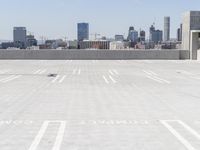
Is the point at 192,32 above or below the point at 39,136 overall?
above

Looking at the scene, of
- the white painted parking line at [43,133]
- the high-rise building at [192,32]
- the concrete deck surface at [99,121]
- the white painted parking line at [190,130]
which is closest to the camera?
the white painted parking line at [43,133]

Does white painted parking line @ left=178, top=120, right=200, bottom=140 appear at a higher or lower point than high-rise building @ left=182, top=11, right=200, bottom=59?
lower

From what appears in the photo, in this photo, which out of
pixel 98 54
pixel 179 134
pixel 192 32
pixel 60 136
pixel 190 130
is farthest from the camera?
pixel 192 32

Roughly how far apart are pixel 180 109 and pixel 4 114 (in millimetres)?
5497

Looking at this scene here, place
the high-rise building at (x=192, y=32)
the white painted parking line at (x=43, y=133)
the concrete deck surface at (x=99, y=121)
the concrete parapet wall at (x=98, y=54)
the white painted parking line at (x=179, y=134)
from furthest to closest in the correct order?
the high-rise building at (x=192, y=32) → the concrete parapet wall at (x=98, y=54) → the concrete deck surface at (x=99, y=121) → the white painted parking line at (x=179, y=134) → the white painted parking line at (x=43, y=133)

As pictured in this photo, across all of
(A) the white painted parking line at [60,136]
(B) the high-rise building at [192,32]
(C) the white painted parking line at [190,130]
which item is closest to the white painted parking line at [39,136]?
(A) the white painted parking line at [60,136]

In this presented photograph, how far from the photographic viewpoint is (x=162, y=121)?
42.7ft

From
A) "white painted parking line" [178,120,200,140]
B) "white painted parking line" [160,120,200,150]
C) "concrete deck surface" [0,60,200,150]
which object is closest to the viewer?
"white painted parking line" [160,120,200,150]

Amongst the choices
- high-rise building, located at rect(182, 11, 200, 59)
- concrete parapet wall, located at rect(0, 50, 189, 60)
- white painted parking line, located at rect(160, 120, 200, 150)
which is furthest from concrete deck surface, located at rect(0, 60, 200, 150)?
high-rise building, located at rect(182, 11, 200, 59)

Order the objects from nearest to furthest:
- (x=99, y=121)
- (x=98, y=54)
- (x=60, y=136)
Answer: (x=60, y=136), (x=99, y=121), (x=98, y=54)

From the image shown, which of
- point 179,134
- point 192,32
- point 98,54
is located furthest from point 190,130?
point 192,32

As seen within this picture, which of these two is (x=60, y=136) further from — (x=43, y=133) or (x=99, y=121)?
(x=99, y=121)

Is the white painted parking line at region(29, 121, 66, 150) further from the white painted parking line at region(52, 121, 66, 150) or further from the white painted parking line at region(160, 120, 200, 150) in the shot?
the white painted parking line at region(160, 120, 200, 150)

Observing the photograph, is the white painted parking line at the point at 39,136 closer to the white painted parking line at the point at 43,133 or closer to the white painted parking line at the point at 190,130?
the white painted parking line at the point at 43,133
